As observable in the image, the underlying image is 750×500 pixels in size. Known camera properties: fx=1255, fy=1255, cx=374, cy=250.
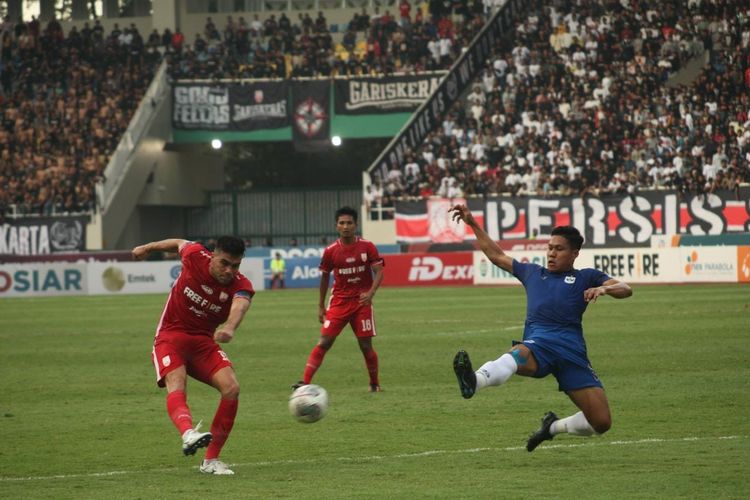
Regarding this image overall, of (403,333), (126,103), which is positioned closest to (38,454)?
(403,333)

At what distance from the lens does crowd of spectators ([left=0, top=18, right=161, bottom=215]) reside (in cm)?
5047

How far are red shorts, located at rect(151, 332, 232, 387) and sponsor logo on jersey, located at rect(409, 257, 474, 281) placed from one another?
107 feet

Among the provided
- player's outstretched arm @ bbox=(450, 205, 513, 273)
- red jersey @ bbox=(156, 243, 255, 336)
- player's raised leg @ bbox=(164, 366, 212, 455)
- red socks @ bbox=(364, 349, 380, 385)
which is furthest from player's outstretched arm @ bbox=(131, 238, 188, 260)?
red socks @ bbox=(364, 349, 380, 385)

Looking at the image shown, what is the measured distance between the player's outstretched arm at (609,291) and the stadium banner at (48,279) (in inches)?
1446

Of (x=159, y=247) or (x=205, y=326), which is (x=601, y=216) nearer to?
(x=159, y=247)

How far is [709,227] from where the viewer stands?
135ft

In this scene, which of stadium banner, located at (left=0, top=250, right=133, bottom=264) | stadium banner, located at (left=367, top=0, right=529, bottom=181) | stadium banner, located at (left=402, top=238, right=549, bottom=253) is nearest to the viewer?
stadium banner, located at (left=402, top=238, right=549, bottom=253)

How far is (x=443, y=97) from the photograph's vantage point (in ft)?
161

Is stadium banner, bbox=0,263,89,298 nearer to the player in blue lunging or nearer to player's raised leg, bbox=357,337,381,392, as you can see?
player's raised leg, bbox=357,337,381,392

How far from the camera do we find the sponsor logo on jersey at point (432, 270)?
42.7 metres

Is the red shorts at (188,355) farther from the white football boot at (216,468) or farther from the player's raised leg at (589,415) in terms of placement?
the player's raised leg at (589,415)

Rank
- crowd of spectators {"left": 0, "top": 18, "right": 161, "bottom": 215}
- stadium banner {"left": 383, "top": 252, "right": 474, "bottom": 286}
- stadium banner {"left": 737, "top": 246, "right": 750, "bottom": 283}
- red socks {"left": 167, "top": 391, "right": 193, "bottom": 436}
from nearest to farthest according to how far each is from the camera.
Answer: red socks {"left": 167, "top": 391, "right": 193, "bottom": 436} → stadium banner {"left": 737, "top": 246, "right": 750, "bottom": 283} → stadium banner {"left": 383, "top": 252, "right": 474, "bottom": 286} → crowd of spectators {"left": 0, "top": 18, "right": 161, "bottom": 215}

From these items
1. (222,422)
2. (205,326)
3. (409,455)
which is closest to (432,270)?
(409,455)

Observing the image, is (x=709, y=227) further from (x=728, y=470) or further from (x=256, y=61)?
(x=728, y=470)
